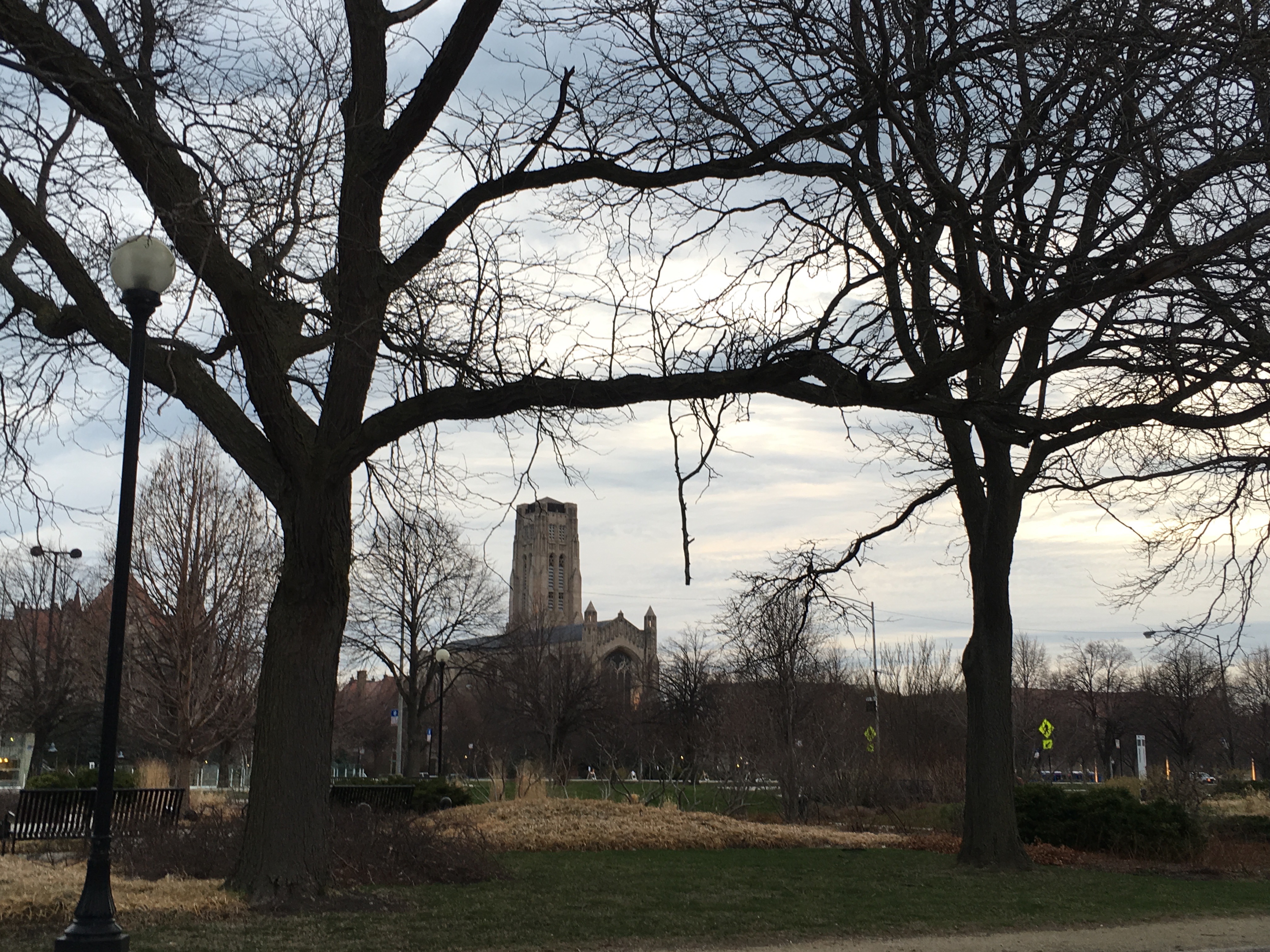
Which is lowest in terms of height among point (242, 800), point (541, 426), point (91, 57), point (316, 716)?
point (242, 800)

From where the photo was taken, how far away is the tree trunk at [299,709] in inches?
376

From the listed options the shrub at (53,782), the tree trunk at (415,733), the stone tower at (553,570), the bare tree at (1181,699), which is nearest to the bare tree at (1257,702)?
the bare tree at (1181,699)

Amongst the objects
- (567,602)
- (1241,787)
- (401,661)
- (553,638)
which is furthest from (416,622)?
(567,602)

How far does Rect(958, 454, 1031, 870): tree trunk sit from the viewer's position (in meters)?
14.8

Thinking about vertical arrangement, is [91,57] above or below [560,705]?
above

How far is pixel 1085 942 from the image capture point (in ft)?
30.2

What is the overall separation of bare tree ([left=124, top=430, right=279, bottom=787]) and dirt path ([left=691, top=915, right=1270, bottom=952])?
18250 mm

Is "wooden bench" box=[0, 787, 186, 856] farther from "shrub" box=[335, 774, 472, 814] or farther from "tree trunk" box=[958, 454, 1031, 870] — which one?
"tree trunk" box=[958, 454, 1031, 870]

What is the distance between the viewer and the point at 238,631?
27078mm

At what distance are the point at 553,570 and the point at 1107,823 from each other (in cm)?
12977

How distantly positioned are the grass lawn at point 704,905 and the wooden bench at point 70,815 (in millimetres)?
4788

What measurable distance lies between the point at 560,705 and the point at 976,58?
5941cm

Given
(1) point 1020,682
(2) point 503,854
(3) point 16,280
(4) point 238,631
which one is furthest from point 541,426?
(1) point 1020,682

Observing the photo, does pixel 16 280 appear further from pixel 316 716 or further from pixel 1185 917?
pixel 1185 917
